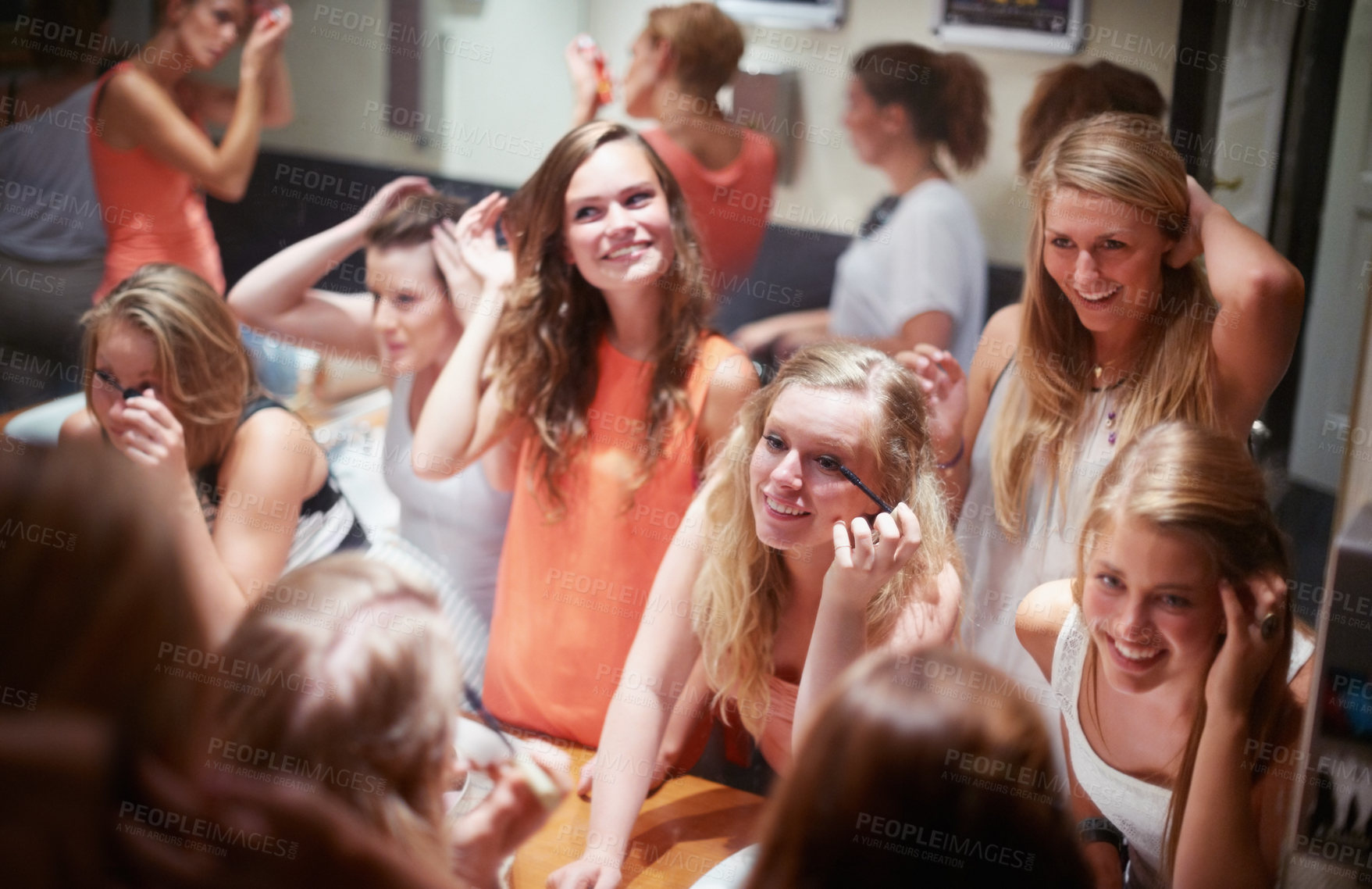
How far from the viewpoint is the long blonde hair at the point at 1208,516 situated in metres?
1.82

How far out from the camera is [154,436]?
2.78 metres

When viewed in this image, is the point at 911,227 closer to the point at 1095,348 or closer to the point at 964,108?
the point at 964,108

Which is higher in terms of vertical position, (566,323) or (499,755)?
(566,323)

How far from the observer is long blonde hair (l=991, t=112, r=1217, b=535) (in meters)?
2.01

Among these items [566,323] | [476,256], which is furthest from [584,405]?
[476,256]

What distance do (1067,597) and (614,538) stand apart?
3.15 feet

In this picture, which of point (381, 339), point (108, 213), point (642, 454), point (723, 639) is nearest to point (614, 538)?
point (642, 454)

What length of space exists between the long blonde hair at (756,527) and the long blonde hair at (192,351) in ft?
4.31

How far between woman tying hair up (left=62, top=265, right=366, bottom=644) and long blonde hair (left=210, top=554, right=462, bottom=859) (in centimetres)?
96

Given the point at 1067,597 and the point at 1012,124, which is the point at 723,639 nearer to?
the point at 1067,597

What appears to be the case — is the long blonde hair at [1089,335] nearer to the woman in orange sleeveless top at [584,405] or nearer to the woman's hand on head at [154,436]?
the woman in orange sleeveless top at [584,405]

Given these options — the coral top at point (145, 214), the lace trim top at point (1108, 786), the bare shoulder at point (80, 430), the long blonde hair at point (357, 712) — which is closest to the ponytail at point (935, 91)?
the lace trim top at point (1108, 786)

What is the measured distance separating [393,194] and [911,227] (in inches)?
51.2

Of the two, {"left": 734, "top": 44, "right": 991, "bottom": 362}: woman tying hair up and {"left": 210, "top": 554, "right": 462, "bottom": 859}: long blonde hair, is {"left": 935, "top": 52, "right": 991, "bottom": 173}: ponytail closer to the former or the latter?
{"left": 734, "top": 44, "right": 991, "bottom": 362}: woman tying hair up
